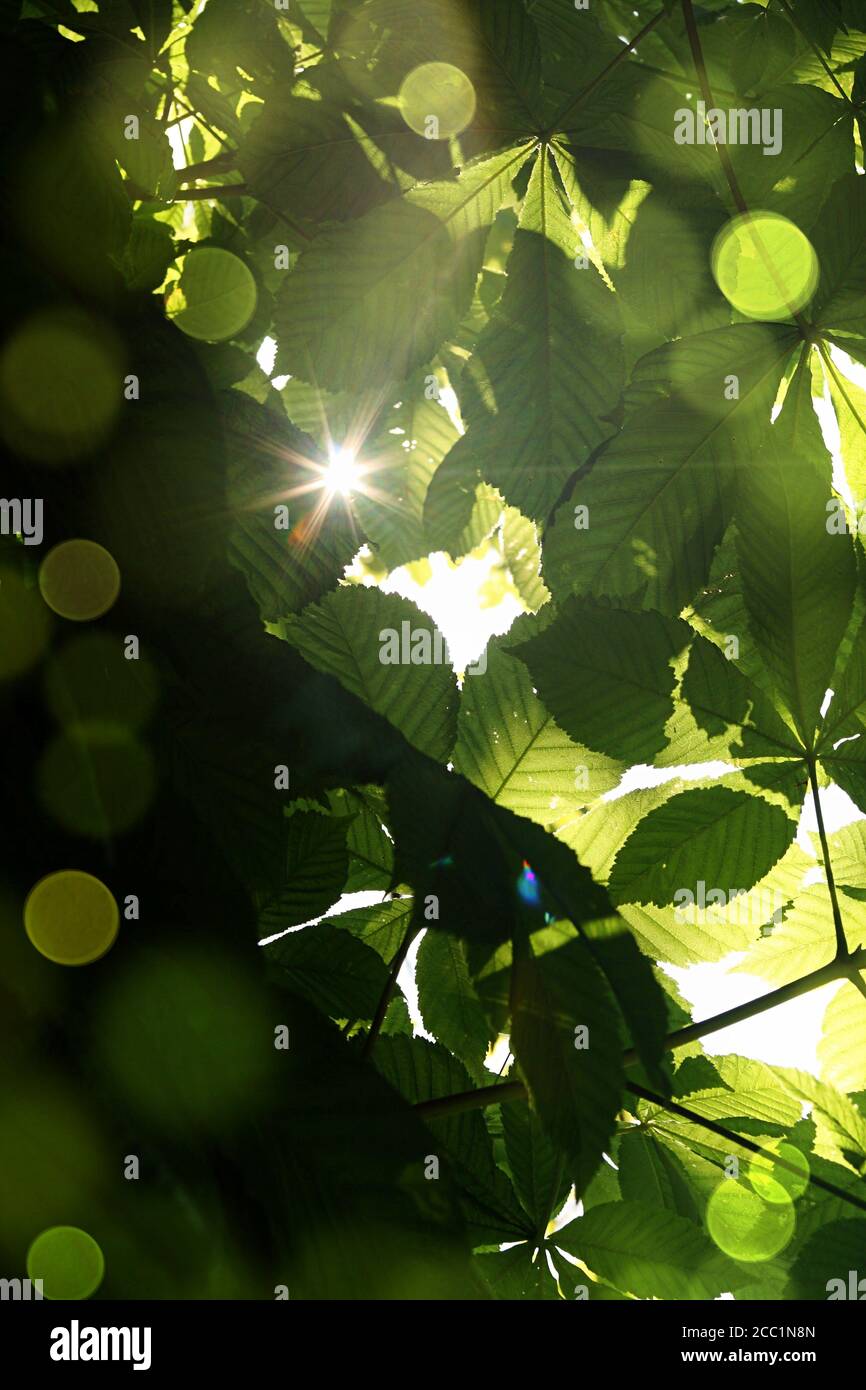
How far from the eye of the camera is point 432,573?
2152 millimetres

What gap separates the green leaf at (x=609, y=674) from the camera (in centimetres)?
84

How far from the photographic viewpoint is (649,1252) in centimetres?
90

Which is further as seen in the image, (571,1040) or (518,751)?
(518,751)

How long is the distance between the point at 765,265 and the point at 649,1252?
3.11 ft

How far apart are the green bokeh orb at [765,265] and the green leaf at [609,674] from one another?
35 cm

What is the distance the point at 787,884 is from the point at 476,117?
0.83 meters

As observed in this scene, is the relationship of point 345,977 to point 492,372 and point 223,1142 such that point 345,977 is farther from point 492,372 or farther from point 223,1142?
point 492,372

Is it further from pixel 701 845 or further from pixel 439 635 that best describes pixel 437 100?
pixel 701 845

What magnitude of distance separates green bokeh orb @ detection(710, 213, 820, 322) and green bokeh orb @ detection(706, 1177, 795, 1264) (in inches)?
34.7

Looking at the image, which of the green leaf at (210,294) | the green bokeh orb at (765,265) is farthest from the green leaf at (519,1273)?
the green leaf at (210,294)

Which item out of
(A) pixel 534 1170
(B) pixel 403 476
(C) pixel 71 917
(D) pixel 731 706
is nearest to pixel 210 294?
(B) pixel 403 476

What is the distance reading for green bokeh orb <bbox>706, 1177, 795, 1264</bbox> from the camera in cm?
97
